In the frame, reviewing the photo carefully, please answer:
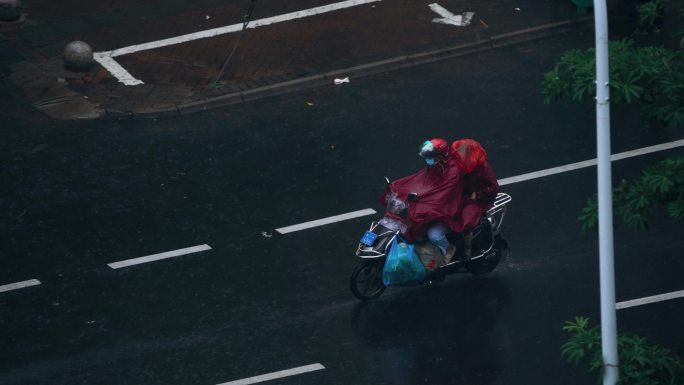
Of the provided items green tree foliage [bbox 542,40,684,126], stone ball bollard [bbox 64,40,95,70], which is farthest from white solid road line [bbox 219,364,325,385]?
stone ball bollard [bbox 64,40,95,70]

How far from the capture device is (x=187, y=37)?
1836 centimetres

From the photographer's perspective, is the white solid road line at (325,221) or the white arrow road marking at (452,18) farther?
the white arrow road marking at (452,18)

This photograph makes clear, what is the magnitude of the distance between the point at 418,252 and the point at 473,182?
Answer: 3.01ft

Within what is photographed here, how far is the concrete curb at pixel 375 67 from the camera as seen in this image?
54.2ft

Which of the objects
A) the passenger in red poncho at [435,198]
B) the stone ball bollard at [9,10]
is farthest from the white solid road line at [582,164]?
the stone ball bollard at [9,10]

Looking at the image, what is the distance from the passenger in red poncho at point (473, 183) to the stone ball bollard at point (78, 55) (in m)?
7.26

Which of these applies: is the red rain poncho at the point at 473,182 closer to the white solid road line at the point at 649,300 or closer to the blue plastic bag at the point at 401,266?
the blue plastic bag at the point at 401,266

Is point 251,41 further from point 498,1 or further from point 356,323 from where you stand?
point 356,323

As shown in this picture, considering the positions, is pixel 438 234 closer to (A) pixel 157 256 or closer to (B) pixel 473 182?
(B) pixel 473 182

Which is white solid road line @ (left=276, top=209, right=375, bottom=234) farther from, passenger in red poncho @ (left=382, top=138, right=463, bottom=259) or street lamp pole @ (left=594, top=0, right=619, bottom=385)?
street lamp pole @ (left=594, top=0, right=619, bottom=385)

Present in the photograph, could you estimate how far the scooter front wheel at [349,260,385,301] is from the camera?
1223 cm

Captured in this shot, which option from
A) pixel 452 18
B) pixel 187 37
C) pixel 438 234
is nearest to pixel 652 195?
pixel 438 234

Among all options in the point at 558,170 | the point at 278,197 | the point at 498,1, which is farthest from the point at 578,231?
the point at 498,1

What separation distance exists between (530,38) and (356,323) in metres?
7.00
